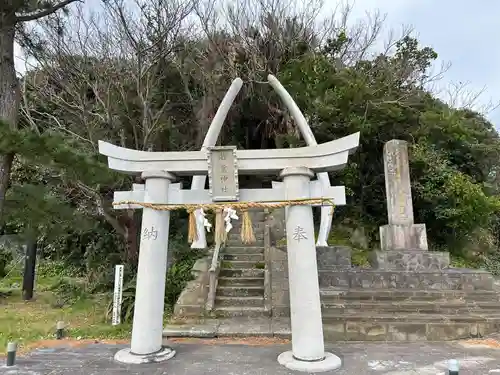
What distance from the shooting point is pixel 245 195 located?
5527 millimetres

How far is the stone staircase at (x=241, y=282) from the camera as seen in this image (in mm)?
7719

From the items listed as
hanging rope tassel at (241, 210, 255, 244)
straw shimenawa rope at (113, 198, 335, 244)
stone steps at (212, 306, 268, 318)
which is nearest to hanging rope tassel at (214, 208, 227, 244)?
straw shimenawa rope at (113, 198, 335, 244)

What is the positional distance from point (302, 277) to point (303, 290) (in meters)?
0.17

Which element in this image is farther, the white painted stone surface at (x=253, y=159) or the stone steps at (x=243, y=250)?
the stone steps at (x=243, y=250)

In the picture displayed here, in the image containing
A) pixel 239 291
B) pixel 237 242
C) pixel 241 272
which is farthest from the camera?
pixel 237 242

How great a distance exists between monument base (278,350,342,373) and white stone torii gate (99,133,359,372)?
13 millimetres

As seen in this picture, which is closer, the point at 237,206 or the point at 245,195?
the point at 237,206

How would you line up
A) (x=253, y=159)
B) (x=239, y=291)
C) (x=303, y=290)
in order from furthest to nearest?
(x=239, y=291), (x=253, y=159), (x=303, y=290)

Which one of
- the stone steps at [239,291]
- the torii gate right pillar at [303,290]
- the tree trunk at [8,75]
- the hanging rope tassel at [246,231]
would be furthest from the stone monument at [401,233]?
the tree trunk at [8,75]

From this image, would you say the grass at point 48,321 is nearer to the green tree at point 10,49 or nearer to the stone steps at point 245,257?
the green tree at point 10,49

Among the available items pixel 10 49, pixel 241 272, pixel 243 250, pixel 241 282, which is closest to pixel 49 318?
pixel 241 282

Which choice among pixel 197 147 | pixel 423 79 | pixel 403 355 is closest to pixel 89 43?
pixel 197 147

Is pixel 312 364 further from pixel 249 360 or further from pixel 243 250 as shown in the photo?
pixel 243 250

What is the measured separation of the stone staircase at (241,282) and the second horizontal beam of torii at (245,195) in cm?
313
